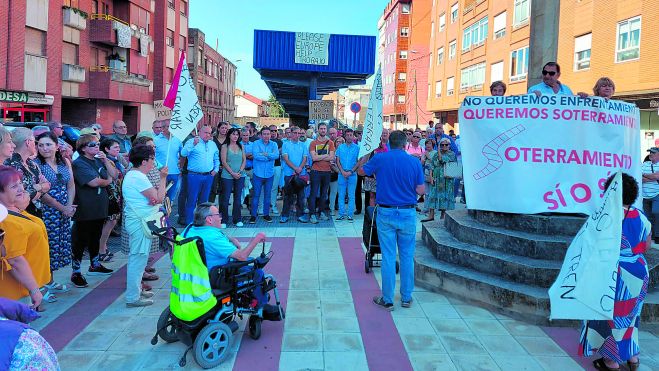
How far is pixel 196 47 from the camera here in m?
48.6

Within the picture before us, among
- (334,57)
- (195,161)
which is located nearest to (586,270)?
(195,161)

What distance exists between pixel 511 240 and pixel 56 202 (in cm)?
527

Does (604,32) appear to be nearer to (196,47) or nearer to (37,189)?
(37,189)

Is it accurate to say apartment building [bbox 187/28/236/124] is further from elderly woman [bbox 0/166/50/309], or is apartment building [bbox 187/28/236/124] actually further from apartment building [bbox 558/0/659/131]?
elderly woman [bbox 0/166/50/309]

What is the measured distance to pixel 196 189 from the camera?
9195 millimetres

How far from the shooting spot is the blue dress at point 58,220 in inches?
222

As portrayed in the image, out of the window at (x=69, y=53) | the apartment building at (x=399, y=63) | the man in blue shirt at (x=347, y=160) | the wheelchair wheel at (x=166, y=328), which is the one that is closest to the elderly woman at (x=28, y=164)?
Answer: the wheelchair wheel at (x=166, y=328)

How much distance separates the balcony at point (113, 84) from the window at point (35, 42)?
14.6 feet

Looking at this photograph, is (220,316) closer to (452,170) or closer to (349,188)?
(349,188)

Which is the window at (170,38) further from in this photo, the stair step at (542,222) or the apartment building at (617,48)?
the stair step at (542,222)

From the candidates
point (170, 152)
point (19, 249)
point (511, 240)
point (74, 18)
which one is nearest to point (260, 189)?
point (170, 152)

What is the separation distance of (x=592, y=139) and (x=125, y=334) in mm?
5542

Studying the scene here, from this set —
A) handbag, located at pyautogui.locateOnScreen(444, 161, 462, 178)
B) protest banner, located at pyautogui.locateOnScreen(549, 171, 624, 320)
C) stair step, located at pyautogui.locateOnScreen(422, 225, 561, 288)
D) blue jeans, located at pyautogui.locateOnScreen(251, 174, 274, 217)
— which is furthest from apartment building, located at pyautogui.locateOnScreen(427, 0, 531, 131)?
protest banner, located at pyautogui.locateOnScreen(549, 171, 624, 320)

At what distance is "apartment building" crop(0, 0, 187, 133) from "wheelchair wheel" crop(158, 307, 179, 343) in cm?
2029
